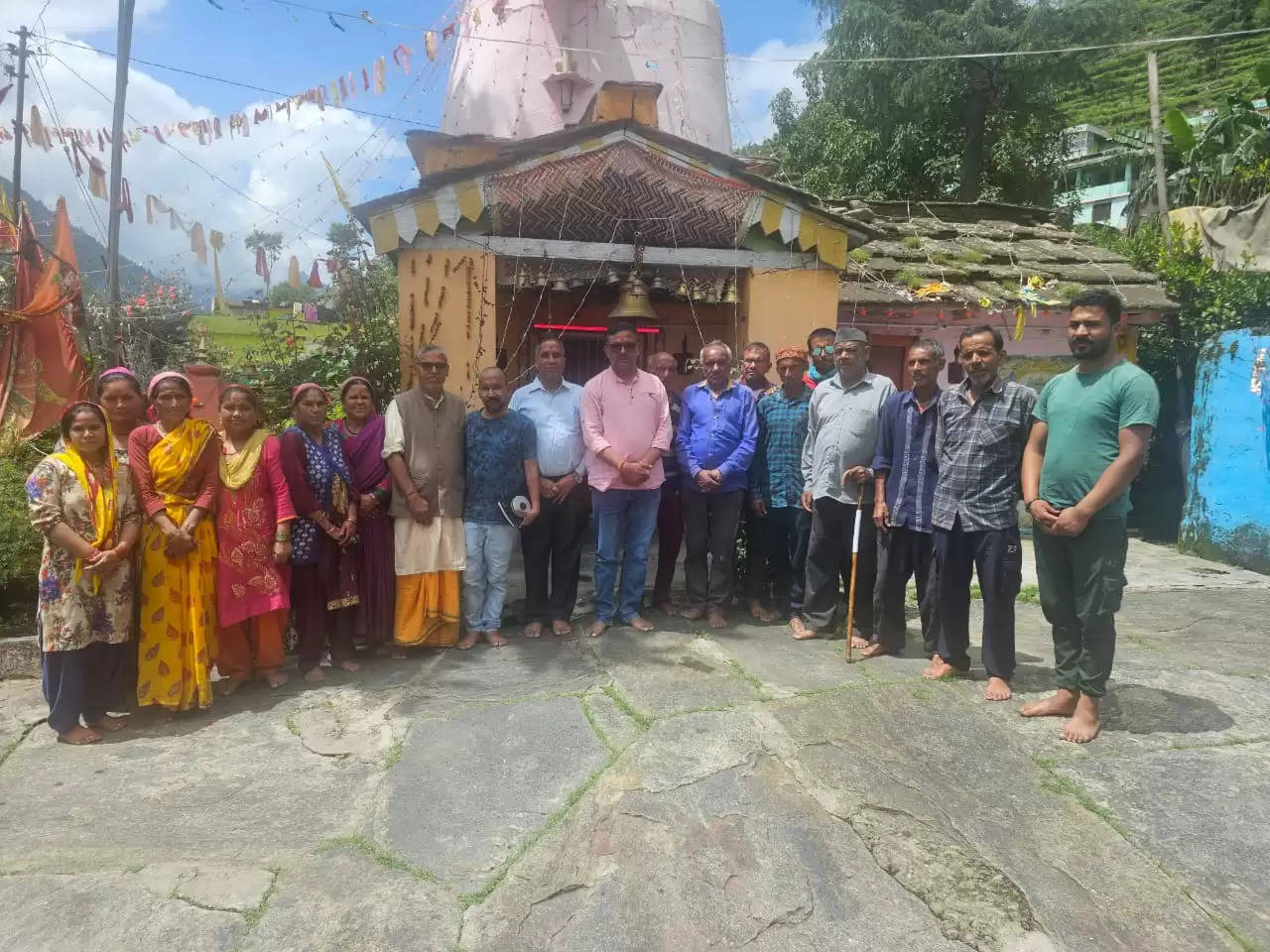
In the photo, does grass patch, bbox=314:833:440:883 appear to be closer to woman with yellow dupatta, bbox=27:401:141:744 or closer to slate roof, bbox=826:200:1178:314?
woman with yellow dupatta, bbox=27:401:141:744

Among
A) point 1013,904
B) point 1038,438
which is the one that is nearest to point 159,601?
point 1013,904

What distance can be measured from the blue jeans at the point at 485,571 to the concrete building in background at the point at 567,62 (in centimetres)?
568

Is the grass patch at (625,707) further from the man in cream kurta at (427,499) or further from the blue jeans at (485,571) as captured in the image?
the man in cream kurta at (427,499)

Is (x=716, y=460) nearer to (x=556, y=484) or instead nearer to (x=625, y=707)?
(x=556, y=484)

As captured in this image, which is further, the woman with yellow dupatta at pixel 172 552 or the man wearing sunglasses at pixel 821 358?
the man wearing sunglasses at pixel 821 358

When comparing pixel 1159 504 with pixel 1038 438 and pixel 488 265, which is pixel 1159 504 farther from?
pixel 488 265

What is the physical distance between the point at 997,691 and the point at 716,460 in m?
2.00

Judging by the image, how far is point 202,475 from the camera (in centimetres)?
406

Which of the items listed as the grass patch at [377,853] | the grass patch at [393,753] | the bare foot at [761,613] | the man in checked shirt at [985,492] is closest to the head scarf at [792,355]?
the man in checked shirt at [985,492]

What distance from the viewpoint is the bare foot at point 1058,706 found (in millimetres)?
3756

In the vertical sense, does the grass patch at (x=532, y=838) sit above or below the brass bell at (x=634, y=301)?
below

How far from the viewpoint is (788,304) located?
268 inches

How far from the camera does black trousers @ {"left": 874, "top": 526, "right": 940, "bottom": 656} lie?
443 centimetres

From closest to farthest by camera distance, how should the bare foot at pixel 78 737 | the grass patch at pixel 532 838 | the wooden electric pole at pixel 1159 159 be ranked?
the grass patch at pixel 532 838
the bare foot at pixel 78 737
the wooden electric pole at pixel 1159 159
